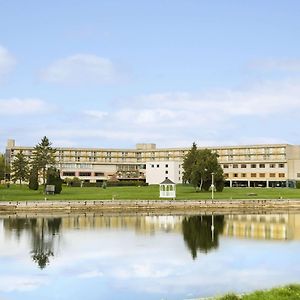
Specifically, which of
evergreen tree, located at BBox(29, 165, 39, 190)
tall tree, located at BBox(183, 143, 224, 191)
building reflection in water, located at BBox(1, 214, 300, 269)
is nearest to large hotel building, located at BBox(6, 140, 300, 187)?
tall tree, located at BBox(183, 143, 224, 191)

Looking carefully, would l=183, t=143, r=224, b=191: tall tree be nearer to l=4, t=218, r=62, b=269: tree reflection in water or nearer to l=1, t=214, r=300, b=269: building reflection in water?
l=1, t=214, r=300, b=269: building reflection in water

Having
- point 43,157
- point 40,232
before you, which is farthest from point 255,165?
point 40,232

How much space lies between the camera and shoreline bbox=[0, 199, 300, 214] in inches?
2601

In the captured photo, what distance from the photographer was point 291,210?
231 ft

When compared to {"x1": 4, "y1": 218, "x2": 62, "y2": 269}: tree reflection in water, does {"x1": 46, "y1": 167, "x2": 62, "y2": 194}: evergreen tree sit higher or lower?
higher

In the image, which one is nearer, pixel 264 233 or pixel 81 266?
pixel 81 266

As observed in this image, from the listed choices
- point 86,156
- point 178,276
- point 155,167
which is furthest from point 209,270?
point 86,156

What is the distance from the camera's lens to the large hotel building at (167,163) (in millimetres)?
154500

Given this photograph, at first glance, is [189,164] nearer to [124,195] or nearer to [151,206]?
[124,195]

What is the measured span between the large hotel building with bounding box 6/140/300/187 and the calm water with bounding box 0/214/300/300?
334 feet

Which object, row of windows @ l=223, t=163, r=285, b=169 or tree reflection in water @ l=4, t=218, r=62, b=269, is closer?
tree reflection in water @ l=4, t=218, r=62, b=269

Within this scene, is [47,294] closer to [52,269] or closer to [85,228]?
[52,269]

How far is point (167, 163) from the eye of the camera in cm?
15412

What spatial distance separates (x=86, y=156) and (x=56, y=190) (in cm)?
9061
